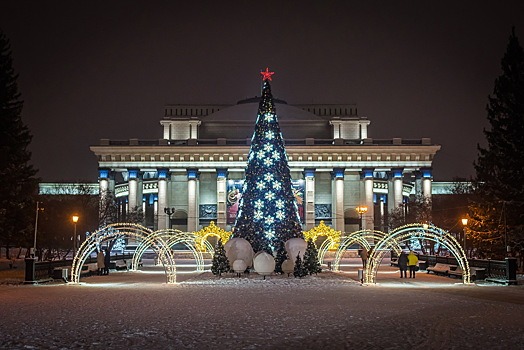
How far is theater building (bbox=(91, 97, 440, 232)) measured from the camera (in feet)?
329

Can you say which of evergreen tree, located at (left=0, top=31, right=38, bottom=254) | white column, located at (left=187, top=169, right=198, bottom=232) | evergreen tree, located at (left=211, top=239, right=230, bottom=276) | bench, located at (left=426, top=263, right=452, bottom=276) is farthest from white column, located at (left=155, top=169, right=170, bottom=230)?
evergreen tree, located at (left=211, top=239, right=230, bottom=276)

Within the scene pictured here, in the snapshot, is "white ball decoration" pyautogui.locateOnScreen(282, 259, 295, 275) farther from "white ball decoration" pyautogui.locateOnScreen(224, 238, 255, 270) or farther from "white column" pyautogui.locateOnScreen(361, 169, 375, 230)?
"white column" pyautogui.locateOnScreen(361, 169, 375, 230)

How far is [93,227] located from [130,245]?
38.0ft

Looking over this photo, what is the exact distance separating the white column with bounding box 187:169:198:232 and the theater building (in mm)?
142

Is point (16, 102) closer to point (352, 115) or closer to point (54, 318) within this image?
point (54, 318)

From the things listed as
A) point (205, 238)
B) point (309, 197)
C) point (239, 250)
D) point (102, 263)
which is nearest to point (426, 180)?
point (309, 197)

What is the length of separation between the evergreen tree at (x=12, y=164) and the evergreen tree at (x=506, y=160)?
28377 mm

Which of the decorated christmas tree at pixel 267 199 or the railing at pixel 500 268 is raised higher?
the decorated christmas tree at pixel 267 199

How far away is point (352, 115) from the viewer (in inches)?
4469

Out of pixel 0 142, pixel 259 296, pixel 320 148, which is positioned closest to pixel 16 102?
pixel 0 142

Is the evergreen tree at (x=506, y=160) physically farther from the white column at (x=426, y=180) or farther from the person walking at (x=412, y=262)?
the white column at (x=426, y=180)

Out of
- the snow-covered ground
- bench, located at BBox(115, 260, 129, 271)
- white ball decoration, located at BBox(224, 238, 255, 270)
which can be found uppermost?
white ball decoration, located at BBox(224, 238, 255, 270)

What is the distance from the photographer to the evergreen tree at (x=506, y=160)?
128ft

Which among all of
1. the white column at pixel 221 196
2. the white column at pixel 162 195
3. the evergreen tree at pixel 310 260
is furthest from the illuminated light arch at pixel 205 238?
the white column at pixel 221 196
